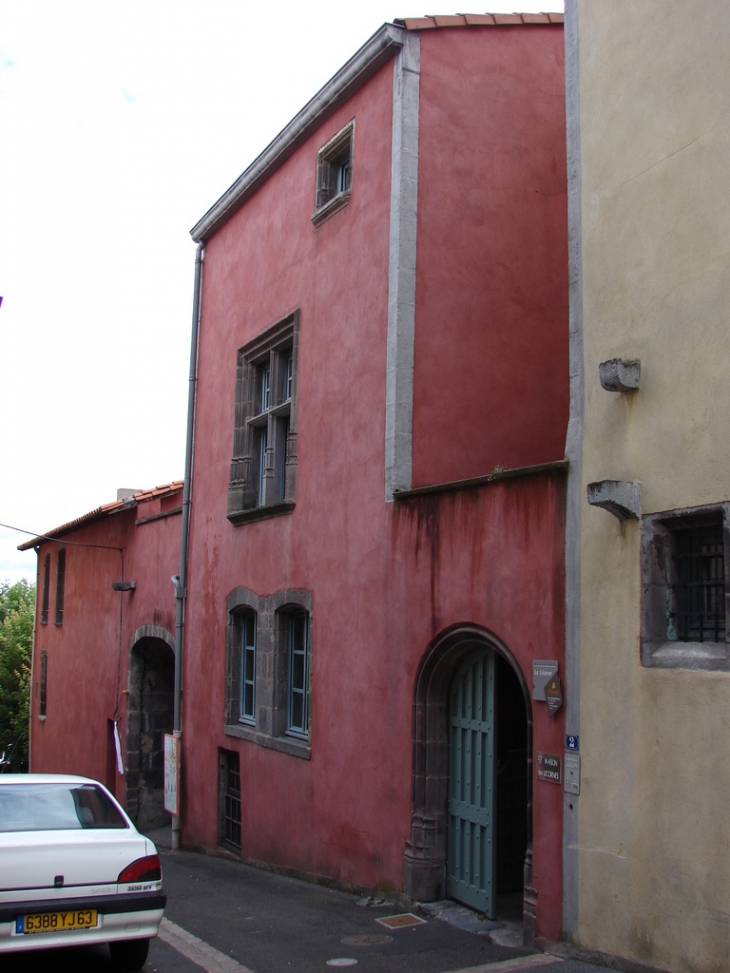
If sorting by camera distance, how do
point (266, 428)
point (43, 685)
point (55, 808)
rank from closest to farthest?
point (55, 808), point (266, 428), point (43, 685)

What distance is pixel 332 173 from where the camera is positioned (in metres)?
11.8

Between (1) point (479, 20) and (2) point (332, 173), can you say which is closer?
(1) point (479, 20)

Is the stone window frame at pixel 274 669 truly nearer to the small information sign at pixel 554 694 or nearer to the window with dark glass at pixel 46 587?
the small information sign at pixel 554 694

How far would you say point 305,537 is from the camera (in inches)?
438

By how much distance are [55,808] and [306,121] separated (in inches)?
340

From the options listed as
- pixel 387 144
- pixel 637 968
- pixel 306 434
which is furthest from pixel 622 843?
pixel 387 144

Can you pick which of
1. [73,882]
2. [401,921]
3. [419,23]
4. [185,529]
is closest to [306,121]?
[419,23]

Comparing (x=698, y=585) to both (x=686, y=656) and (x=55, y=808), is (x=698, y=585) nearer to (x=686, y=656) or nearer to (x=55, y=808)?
Answer: (x=686, y=656)

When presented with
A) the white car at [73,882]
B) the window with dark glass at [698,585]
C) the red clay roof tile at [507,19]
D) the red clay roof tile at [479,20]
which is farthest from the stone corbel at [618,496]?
the red clay roof tile at [507,19]

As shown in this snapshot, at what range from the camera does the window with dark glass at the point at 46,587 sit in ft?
79.7

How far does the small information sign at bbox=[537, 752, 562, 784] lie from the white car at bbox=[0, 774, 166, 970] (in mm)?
2704

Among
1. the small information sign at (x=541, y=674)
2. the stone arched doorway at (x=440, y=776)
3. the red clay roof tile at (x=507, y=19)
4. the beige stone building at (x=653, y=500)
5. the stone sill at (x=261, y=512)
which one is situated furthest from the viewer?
the stone sill at (x=261, y=512)

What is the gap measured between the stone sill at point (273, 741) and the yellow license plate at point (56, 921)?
479 cm

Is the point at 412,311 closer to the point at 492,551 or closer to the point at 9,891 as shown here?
the point at 492,551
